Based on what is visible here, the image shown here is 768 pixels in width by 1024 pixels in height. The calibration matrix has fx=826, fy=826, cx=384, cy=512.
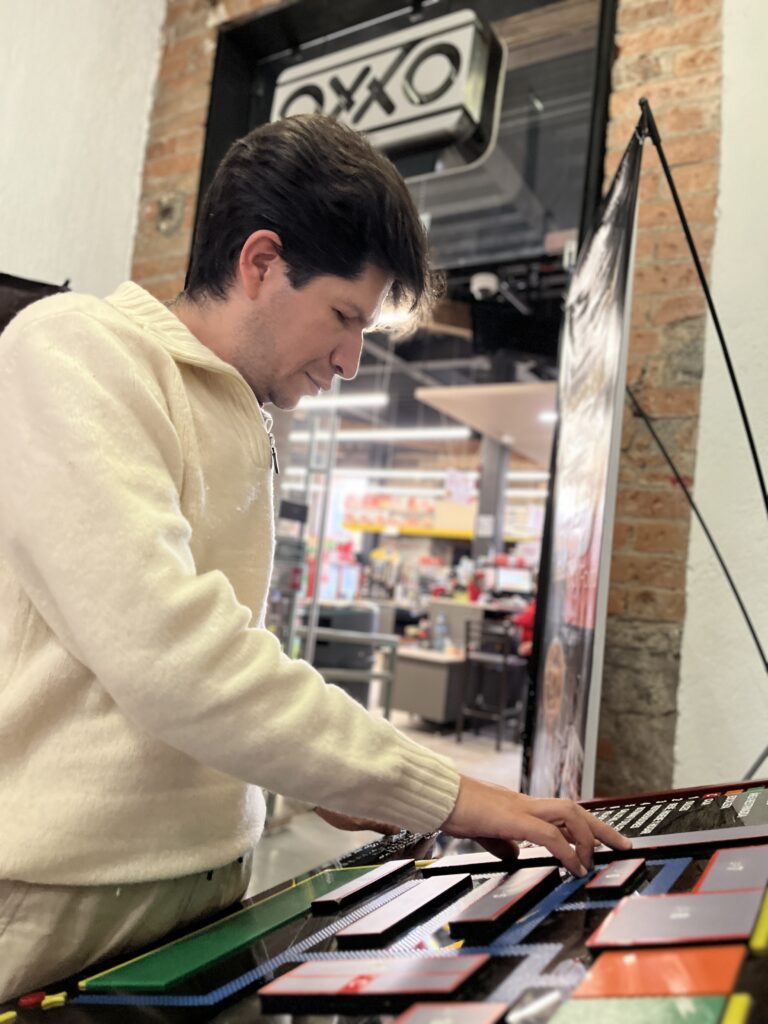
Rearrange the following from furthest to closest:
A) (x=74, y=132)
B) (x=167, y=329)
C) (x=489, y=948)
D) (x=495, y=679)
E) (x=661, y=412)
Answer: (x=495, y=679) → (x=74, y=132) → (x=661, y=412) → (x=167, y=329) → (x=489, y=948)

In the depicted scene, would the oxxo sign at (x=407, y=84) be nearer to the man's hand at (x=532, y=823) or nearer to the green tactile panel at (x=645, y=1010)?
the man's hand at (x=532, y=823)

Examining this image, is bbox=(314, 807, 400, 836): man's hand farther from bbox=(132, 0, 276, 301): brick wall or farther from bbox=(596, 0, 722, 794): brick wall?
bbox=(132, 0, 276, 301): brick wall

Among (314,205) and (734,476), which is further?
(734,476)

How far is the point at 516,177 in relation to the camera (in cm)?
568

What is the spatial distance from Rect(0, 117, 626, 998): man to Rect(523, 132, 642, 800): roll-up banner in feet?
2.13

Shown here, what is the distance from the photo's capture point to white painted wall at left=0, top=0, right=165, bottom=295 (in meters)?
2.53

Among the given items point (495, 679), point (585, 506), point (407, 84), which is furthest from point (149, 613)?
point (495, 679)

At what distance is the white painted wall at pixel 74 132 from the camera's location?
8.29 feet

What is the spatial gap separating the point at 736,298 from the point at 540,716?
1051 millimetres

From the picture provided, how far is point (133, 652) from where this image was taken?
2.09ft

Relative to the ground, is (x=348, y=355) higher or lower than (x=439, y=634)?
higher

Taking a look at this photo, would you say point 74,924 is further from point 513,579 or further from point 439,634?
point 513,579

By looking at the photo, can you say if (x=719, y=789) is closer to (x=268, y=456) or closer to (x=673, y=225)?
(x=268, y=456)

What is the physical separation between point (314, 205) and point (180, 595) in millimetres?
439
